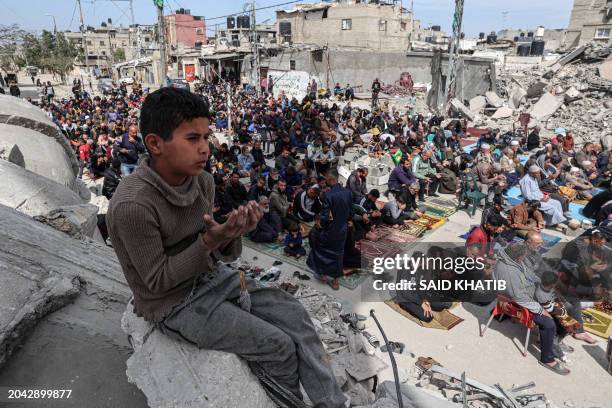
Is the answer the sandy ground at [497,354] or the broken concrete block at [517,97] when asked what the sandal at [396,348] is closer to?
the sandy ground at [497,354]

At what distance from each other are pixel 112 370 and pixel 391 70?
97.4 feet

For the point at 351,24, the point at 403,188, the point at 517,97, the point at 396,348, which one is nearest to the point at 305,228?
the point at 403,188

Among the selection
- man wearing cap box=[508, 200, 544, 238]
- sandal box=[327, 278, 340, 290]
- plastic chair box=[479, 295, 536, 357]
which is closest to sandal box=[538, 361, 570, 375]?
plastic chair box=[479, 295, 536, 357]

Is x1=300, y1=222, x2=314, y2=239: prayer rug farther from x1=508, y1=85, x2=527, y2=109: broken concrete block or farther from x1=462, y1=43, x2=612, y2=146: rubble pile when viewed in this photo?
x1=508, y1=85, x2=527, y2=109: broken concrete block

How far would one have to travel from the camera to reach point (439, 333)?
5309 millimetres

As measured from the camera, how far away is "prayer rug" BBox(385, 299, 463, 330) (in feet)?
17.9

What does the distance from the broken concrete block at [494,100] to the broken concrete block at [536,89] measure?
239 cm

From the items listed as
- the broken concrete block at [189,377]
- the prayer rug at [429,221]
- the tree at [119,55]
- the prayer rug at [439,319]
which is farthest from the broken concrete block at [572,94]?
the tree at [119,55]

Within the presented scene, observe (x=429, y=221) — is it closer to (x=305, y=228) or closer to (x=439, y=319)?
(x=305, y=228)

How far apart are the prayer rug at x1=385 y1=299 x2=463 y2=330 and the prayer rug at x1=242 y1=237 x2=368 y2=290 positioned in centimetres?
81

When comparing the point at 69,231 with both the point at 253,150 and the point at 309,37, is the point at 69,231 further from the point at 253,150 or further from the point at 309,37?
the point at 309,37

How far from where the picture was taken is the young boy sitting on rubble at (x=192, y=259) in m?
1.54

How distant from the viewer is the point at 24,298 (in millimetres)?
2434

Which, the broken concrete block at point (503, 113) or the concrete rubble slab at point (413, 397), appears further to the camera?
the broken concrete block at point (503, 113)
